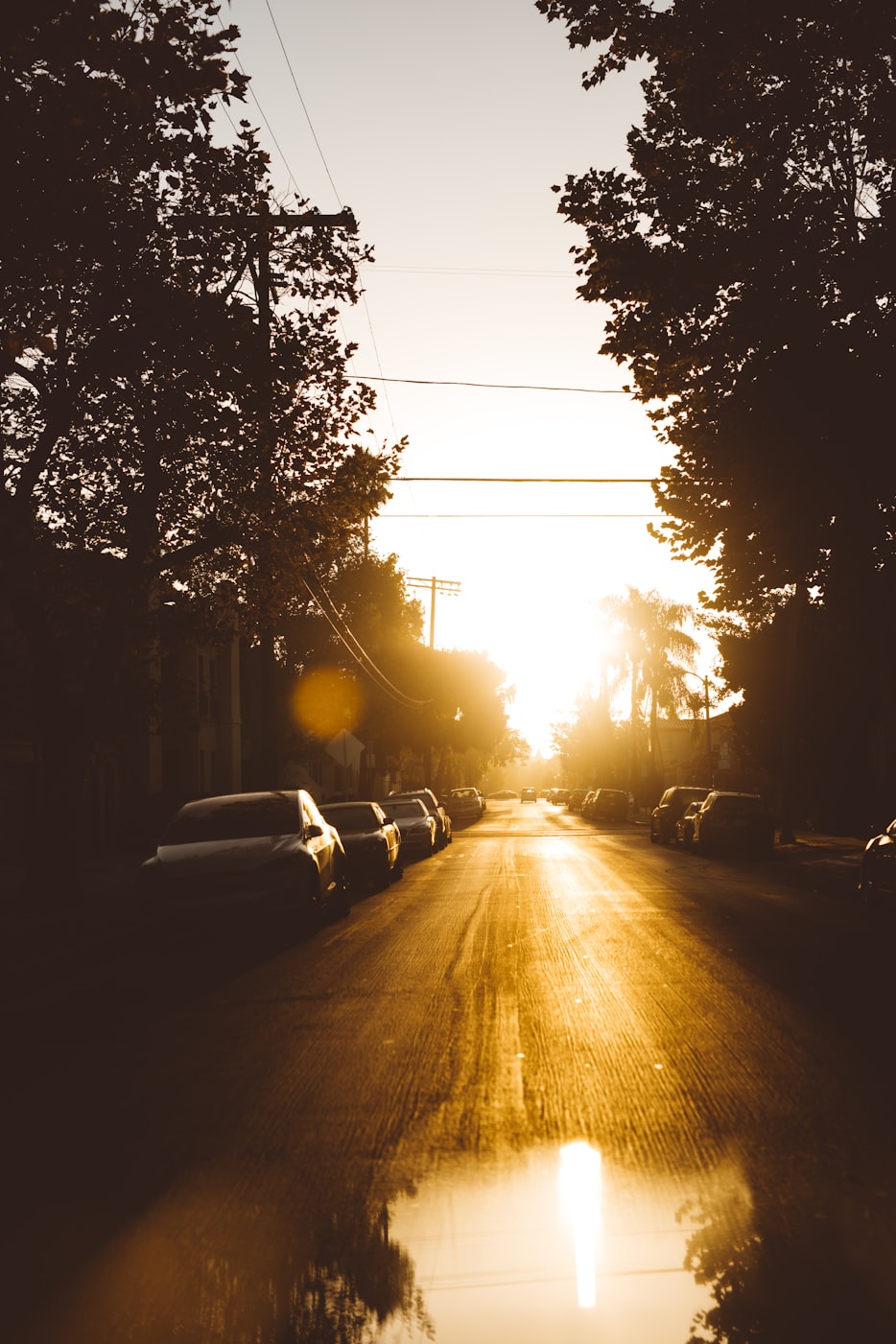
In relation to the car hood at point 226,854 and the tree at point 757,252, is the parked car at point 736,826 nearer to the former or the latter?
the tree at point 757,252

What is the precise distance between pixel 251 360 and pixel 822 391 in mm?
8028

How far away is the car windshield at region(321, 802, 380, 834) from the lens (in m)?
25.1

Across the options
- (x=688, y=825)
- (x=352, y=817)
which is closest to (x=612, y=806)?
(x=688, y=825)

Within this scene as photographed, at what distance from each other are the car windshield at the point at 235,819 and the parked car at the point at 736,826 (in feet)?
65.4

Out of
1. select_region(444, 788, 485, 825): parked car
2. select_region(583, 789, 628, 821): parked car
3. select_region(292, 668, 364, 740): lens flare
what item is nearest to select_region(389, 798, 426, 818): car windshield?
select_region(292, 668, 364, 740): lens flare

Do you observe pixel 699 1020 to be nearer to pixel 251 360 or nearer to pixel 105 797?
pixel 251 360

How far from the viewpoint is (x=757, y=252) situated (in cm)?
1930

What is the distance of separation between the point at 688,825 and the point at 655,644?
3517 centimetres

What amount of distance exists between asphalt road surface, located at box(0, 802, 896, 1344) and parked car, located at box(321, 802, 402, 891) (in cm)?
1134

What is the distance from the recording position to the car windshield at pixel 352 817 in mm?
25062

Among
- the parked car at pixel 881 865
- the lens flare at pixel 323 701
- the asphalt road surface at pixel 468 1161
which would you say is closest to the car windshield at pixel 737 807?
the parked car at pixel 881 865

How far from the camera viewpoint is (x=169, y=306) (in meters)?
17.5

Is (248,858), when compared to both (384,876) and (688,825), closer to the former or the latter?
(384,876)

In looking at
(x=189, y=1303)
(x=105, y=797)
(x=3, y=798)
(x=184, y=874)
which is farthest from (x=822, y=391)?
(x=105, y=797)
